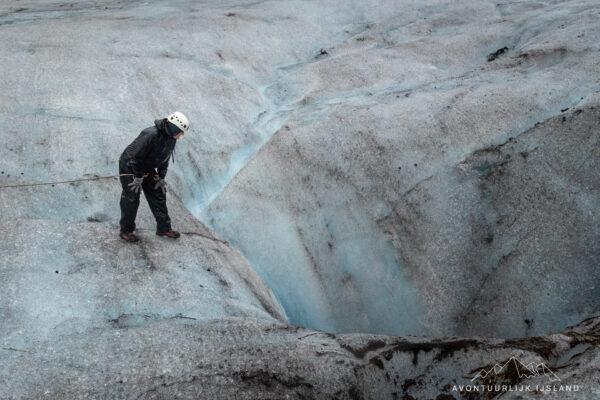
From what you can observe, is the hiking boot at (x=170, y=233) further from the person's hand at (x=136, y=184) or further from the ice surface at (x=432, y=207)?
the ice surface at (x=432, y=207)

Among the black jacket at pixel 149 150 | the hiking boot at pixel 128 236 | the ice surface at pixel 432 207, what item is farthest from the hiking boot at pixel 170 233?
the ice surface at pixel 432 207

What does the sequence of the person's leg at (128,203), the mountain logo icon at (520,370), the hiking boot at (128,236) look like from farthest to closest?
the hiking boot at (128,236), the person's leg at (128,203), the mountain logo icon at (520,370)

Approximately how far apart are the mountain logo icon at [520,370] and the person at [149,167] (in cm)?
419

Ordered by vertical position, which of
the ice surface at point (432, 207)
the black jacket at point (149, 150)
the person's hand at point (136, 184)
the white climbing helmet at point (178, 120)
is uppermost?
the white climbing helmet at point (178, 120)

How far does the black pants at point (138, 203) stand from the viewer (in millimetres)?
6059

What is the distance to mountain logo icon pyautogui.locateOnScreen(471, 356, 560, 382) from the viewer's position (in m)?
4.30

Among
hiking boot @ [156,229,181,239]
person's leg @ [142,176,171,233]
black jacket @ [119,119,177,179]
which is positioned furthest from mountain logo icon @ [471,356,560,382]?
black jacket @ [119,119,177,179]

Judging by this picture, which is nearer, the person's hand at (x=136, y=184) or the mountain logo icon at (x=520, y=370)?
the mountain logo icon at (x=520, y=370)

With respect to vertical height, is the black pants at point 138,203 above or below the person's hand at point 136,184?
below

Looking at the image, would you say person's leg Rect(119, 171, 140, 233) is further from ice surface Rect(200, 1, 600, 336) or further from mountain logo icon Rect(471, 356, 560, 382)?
mountain logo icon Rect(471, 356, 560, 382)

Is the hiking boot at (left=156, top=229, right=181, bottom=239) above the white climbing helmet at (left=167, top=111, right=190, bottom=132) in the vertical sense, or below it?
below

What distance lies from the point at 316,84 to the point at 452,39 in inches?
135

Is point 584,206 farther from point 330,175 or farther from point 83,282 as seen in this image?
point 83,282

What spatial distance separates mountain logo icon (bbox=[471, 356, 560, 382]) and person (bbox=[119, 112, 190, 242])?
4.19m
